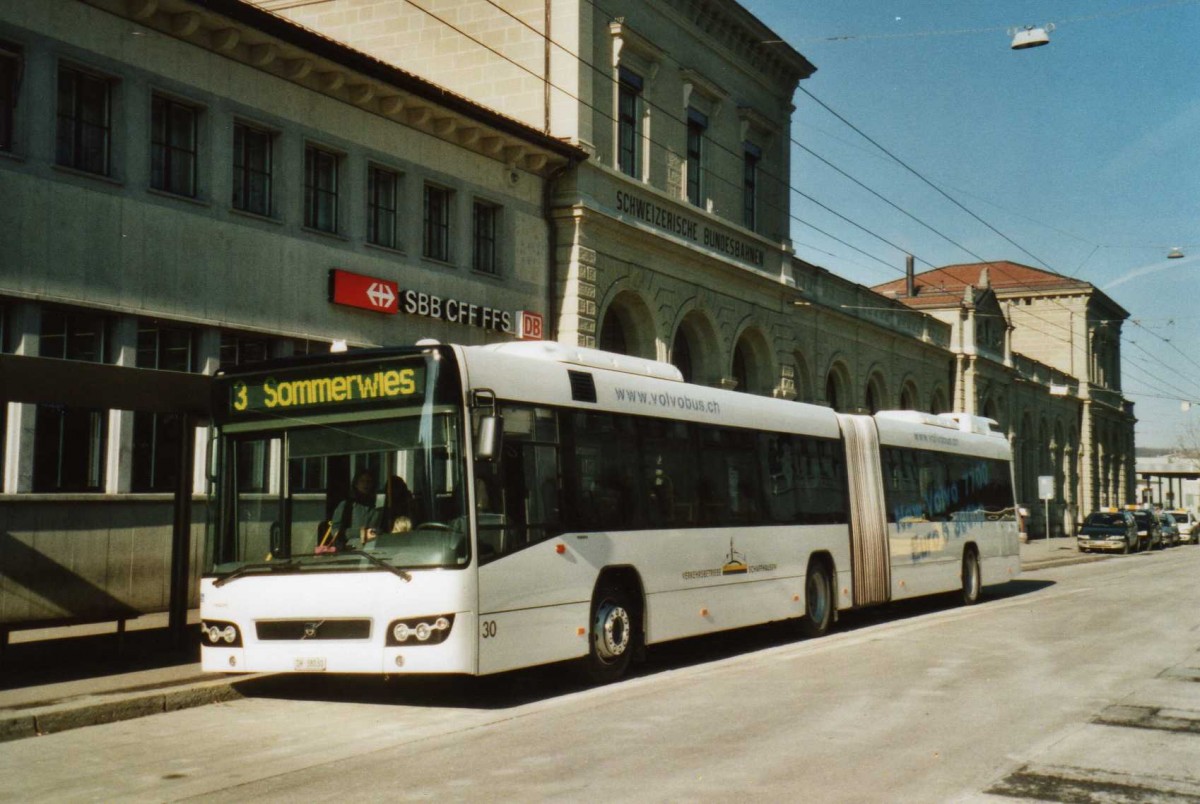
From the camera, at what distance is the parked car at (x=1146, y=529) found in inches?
2254

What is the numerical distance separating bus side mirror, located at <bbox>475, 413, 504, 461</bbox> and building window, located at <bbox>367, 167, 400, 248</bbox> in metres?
11.2

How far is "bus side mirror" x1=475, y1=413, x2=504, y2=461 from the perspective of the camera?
10.3 m

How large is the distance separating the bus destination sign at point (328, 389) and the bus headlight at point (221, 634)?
1774mm

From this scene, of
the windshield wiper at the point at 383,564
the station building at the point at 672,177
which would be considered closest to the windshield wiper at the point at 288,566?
the windshield wiper at the point at 383,564

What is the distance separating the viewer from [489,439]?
10320 mm

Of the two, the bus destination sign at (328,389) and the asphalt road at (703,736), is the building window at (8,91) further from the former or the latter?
the asphalt road at (703,736)

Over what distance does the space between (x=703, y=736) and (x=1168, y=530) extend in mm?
61772

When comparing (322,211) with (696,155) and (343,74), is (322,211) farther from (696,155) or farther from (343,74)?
(696,155)

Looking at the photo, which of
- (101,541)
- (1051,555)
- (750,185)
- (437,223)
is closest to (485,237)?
(437,223)

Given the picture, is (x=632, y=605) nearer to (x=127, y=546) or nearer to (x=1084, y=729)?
(x=1084, y=729)

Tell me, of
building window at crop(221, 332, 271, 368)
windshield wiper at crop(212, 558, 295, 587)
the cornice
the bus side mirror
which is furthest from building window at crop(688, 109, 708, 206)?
windshield wiper at crop(212, 558, 295, 587)

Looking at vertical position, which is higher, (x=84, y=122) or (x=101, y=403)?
(x=84, y=122)

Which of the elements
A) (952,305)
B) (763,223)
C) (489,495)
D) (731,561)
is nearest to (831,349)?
(763,223)

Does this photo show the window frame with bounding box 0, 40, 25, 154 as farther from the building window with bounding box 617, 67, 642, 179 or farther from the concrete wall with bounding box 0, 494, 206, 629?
the building window with bounding box 617, 67, 642, 179
